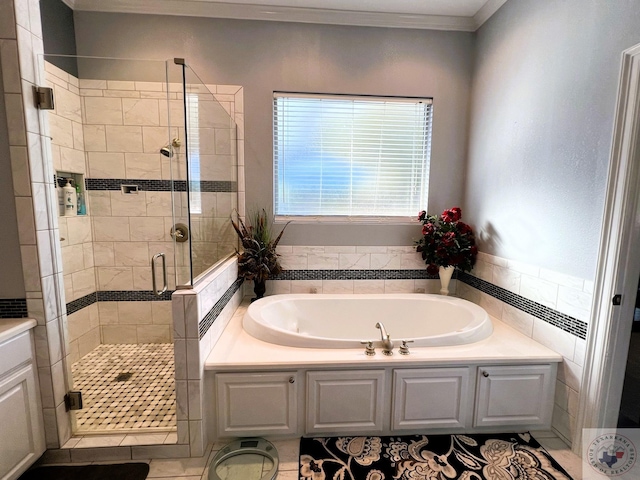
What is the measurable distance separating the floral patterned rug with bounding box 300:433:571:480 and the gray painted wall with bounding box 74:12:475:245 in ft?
5.07

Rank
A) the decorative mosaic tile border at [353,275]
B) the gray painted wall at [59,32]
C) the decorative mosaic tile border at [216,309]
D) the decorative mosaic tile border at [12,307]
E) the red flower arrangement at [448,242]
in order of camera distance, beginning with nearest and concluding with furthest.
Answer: the decorative mosaic tile border at [12,307]
the decorative mosaic tile border at [216,309]
the gray painted wall at [59,32]
the red flower arrangement at [448,242]
the decorative mosaic tile border at [353,275]

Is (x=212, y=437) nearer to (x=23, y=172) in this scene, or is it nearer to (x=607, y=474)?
(x=23, y=172)

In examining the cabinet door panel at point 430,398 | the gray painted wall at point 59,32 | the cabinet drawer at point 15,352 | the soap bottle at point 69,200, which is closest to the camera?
the cabinet drawer at point 15,352

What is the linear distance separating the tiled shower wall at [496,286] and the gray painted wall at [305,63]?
0.64 ft

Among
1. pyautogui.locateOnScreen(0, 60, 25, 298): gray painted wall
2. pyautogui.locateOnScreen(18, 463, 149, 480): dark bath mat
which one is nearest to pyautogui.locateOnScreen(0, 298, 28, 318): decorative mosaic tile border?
pyautogui.locateOnScreen(0, 60, 25, 298): gray painted wall

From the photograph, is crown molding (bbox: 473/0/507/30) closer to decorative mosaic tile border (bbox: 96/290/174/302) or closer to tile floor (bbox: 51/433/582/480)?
tile floor (bbox: 51/433/582/480)

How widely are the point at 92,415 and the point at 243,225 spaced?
1.60m

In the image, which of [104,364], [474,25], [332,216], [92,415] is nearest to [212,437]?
[92,415]

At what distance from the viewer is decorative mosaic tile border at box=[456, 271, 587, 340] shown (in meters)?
1.63

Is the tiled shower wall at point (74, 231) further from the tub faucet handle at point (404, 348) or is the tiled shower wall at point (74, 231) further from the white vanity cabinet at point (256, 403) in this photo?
the tub faucet handle at point (404, 348)

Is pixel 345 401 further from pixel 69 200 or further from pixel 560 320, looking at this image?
pixel 69 200

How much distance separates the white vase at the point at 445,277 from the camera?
2574mm

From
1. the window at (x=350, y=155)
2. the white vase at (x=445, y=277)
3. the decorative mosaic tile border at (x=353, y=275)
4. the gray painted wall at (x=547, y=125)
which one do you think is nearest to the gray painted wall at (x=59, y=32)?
the window at (x=350, y=155)

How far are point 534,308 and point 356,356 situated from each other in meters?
1.25
